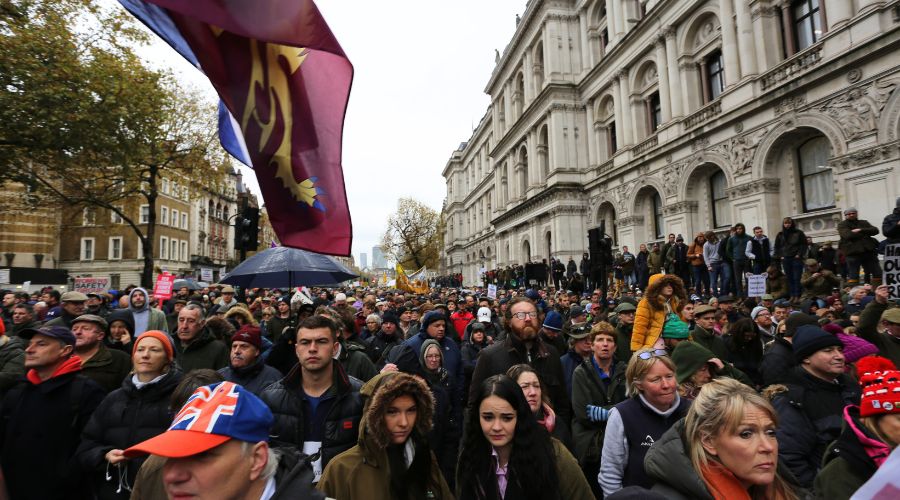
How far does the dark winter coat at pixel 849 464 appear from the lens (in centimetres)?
216

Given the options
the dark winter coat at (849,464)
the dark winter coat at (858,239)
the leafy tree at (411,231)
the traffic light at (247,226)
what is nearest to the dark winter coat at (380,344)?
the traffic light at (247,226)

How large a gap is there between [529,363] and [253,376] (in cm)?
253

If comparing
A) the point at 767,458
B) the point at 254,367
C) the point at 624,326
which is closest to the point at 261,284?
the point at 254,367

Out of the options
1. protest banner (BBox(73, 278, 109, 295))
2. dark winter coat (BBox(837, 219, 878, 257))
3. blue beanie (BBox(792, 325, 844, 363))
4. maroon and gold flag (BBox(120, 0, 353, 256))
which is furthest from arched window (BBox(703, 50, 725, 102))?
protest banner (BBox(73, 278, 109, 295))

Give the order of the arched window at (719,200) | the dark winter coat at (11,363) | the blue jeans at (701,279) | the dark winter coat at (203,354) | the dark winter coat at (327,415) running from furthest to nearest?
the arched window at (719,200), the blue jeans at (701,279), the dark winter coat at (203,354), the dark winter coat at (11,363), the dark winter coat at (327,415)

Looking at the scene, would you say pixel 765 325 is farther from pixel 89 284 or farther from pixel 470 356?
pixel 89 284

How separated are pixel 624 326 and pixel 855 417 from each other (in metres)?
3.85

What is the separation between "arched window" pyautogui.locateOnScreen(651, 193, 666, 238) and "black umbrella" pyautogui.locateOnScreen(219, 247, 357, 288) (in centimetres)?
2096

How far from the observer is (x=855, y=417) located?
2.38m

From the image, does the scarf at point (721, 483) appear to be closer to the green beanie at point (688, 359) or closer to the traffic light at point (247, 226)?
the green beanie at point (688, 359)

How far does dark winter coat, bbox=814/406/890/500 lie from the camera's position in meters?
2.16

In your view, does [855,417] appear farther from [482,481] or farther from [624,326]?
[624,326]

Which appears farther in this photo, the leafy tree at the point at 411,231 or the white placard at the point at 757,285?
the leafy tree at the point at 411,231

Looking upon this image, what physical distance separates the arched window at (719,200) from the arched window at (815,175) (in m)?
3.63
